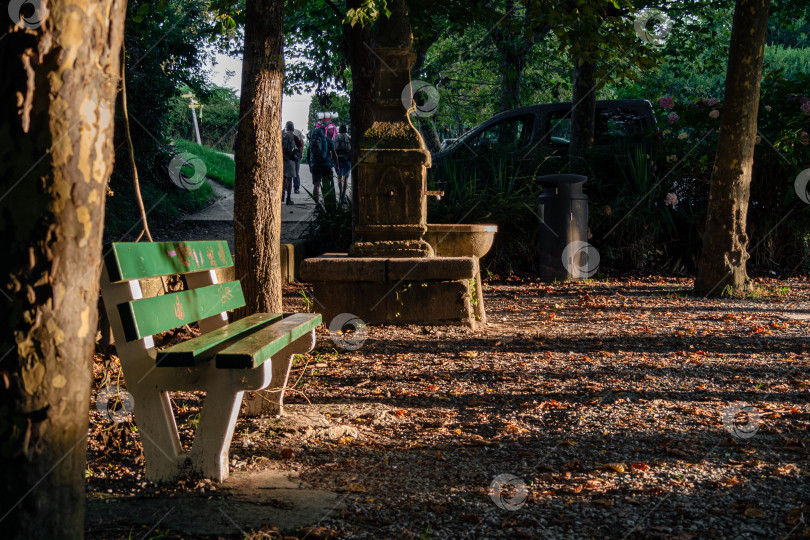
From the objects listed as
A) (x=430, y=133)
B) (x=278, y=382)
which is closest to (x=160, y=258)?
(x=278, y=382)

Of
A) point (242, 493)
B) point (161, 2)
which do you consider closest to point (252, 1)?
point (161, 2)

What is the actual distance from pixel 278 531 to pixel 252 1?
3.42m

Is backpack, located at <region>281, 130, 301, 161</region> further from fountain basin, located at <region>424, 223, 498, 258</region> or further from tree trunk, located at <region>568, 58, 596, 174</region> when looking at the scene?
fountain basin, located at <region>424, 223, 498, 258</region>

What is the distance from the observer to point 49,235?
1.59m

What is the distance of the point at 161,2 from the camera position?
21.0ft

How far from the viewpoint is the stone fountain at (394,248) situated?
6.22 meters

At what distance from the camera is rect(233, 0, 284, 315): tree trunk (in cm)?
466

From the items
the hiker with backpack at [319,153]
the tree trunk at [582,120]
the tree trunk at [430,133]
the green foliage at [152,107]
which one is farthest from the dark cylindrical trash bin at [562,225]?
the tree trunk at [430,133]

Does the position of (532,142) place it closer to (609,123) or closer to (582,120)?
(582,120)

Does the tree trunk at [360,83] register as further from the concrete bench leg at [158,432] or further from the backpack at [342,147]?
the backpack at [342,147]

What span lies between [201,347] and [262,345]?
213 mm

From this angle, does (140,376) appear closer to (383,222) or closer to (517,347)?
(517,347)

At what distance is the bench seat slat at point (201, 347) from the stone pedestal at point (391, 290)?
2.76m

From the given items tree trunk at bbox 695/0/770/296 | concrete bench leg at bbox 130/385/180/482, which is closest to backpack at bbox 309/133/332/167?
tree trunk at bbox 695/0/770/296
